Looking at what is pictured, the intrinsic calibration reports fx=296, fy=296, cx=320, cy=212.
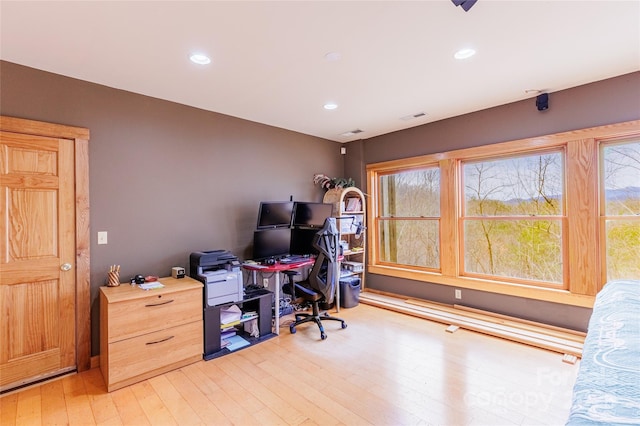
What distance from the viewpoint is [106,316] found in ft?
7.57

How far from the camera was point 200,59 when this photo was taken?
2.32 m

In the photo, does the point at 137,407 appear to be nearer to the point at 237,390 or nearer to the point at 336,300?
the point at 237,390

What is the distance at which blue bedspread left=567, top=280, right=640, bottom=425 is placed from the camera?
0.76 m

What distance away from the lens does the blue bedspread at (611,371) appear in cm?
76

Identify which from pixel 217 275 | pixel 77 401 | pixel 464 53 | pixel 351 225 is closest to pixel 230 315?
pixel 217 275

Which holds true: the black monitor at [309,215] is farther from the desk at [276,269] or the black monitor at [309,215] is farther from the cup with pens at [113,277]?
the cup with pens at [113,277]

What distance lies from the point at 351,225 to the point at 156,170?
2681 mm

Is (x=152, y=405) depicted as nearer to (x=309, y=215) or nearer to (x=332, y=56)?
(x=309, y=215)

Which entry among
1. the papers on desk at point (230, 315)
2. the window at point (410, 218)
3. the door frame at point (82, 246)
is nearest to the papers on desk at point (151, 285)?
the door frame at point (82, 246)

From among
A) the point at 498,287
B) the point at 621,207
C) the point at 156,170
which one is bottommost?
the point at 498,287

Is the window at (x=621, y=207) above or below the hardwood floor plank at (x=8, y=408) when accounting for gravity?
above

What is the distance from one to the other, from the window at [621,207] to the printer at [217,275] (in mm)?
3650

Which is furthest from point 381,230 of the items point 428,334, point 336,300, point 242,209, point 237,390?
point 237,390

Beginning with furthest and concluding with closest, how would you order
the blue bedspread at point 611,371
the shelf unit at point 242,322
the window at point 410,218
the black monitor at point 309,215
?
1. the window at point 410,218
2. the black monitor at point 309,215
3. the shelf unit at point 242,322
4. the blue bedspread at point 611,371
